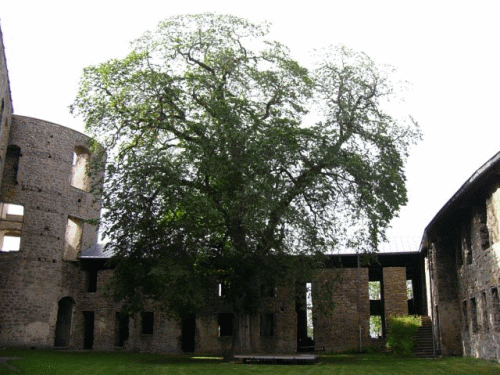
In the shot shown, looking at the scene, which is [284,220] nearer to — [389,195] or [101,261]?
[389,195]

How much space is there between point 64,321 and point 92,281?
263 cm

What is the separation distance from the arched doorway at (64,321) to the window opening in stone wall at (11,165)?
24.1 feet

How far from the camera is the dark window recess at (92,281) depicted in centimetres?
3178

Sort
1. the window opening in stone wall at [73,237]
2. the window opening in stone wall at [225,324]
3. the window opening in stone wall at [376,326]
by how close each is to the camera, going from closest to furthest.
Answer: the window opening in stone wall at [225,324] → the window opening in stone wall at [73,237] → the window opening in stone wall at [376,326]

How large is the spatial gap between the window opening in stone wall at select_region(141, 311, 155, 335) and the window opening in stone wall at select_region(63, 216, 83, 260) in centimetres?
524

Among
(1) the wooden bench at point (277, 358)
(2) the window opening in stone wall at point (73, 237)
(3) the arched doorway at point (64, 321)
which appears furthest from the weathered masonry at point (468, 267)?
(3) the arched doorway at point (64, 321)

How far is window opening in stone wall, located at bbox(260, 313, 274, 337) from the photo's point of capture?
94.7 ft

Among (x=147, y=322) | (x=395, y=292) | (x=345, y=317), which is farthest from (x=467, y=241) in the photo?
(x=147, y=322)

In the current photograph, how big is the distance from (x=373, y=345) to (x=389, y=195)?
10.1 meters

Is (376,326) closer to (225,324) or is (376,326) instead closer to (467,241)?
(225,324)

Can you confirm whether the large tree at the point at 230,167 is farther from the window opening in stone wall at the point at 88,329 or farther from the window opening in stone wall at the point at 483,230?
the window opening in stone wall at the point at 88,329

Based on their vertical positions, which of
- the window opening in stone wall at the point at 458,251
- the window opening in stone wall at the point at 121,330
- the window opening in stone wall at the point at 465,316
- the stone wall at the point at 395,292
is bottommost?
the window opening in stone wall at the point at 121,330

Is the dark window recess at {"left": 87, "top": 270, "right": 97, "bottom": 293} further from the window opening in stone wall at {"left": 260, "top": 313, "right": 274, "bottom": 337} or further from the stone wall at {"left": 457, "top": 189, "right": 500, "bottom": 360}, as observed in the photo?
the stone wall at {"left": 457, "top": 189, "right": 500, "bottom": 360}

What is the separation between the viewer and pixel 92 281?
107ft
